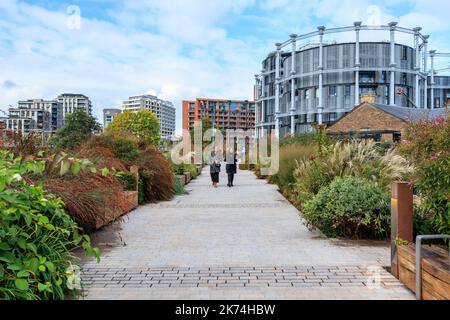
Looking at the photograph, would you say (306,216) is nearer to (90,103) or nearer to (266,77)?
(90,103)

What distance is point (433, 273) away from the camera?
4.15m

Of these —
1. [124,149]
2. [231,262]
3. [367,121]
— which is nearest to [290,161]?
[124,149]

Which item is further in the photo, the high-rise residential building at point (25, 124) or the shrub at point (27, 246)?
the high-rise residential building at point (25, 124)

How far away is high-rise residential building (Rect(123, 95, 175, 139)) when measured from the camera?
348 ft

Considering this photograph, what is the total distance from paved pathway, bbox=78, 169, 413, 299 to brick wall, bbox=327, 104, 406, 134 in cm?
2197

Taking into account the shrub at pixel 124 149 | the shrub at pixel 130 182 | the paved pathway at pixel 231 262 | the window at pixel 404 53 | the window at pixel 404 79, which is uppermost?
the window at pixel 404 53

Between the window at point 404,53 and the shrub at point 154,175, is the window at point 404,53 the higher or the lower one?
the higher one

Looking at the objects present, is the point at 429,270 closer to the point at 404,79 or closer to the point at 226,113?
the point at 404,79

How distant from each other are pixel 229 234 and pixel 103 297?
12.5 feet

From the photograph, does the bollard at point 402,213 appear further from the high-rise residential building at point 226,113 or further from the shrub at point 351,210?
the high-rise residential building at point 226,113

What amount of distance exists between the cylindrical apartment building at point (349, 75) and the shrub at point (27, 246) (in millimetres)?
52884

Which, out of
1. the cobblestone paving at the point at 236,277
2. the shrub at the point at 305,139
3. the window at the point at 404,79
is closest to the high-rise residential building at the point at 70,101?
the window at the point at 404,79

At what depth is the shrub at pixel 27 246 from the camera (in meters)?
3.71

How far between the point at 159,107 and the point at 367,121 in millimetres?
83828
